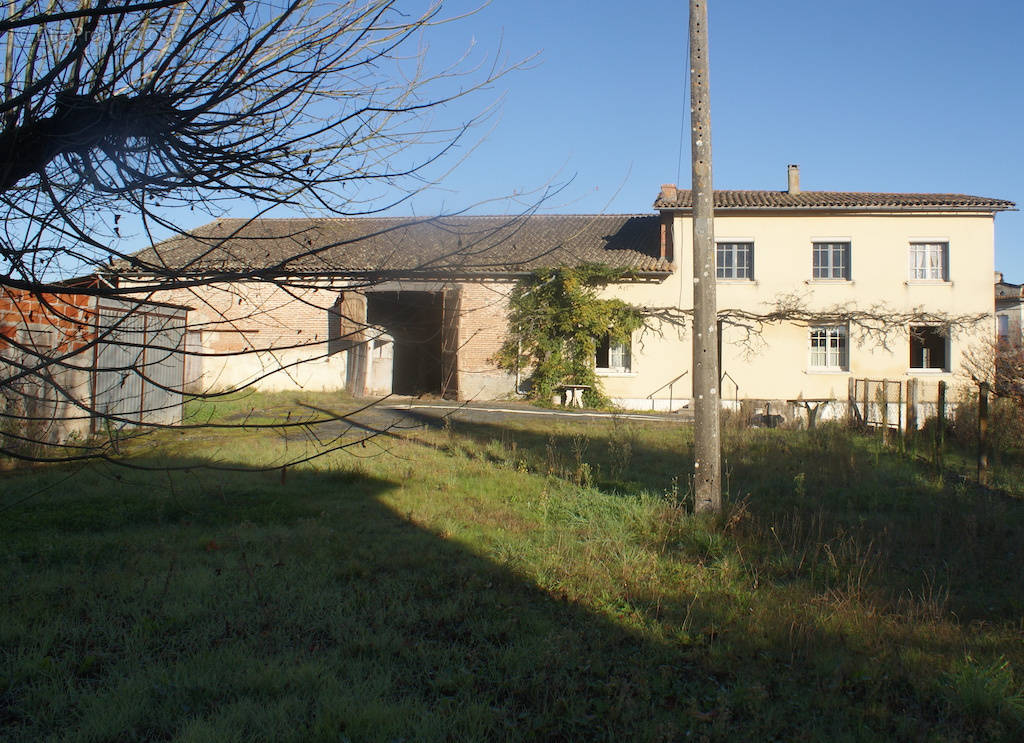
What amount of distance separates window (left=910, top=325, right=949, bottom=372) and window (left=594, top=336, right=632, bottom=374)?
8357mm

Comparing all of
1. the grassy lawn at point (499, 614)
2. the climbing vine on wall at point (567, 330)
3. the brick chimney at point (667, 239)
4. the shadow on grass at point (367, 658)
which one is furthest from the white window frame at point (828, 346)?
the shadow on grass at point (367, 658)

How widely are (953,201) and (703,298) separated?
17208 mm

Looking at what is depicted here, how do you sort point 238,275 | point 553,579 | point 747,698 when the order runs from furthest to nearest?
point 553,579 < point 747,698 < point 238,275

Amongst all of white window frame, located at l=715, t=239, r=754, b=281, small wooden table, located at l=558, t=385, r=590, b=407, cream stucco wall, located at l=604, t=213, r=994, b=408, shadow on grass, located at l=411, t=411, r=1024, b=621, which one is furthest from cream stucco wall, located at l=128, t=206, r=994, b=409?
shadow on grass, located at l=411, t=411, r=1024, b=621

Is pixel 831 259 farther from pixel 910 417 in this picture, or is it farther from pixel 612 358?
pixel 910 417

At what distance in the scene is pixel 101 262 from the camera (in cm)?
284

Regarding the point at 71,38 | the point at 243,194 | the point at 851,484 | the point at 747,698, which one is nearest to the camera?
the point at 71,38

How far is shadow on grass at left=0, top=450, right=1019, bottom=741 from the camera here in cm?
307

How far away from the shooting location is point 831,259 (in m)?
20.6

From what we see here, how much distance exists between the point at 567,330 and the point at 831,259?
26.3 feet

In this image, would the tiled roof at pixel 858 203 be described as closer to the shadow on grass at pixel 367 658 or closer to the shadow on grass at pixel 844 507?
the shadow on grass at pixel 844 507

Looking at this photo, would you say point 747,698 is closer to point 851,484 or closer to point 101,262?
point 101,262

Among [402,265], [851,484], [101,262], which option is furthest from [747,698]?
[851,484]

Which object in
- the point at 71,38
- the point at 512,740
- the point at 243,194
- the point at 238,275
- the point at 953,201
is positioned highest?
the point at 953,201
